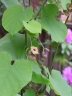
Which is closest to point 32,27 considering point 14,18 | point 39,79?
point 14,18

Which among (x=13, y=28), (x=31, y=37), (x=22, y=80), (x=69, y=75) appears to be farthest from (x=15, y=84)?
(x=69, y=75)

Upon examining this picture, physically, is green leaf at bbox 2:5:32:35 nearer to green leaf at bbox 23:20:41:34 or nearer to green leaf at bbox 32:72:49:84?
green leaf at bbox 23:20:41:34

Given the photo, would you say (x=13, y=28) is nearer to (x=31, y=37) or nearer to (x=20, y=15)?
(x=20, y=15)

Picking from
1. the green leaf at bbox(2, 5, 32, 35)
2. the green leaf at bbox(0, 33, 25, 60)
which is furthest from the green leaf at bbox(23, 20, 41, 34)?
the green leaf at bbox(0, 33, 25, 60)

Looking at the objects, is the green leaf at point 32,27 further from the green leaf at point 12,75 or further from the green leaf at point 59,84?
the green leaf at point 59,84

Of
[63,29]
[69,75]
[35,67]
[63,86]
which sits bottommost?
[69,75]

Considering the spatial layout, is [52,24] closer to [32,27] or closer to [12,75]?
[32,27]

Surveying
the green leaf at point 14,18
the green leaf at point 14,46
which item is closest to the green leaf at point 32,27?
the green leaf at point 14,18
